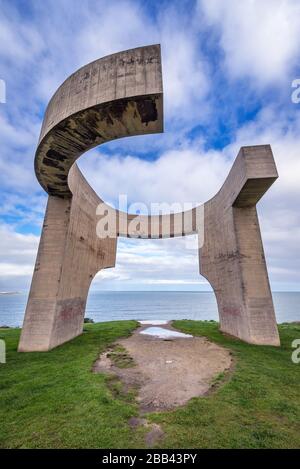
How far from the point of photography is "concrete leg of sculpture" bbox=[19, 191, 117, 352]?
9.12 metres

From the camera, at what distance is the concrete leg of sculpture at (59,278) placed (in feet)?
29.9

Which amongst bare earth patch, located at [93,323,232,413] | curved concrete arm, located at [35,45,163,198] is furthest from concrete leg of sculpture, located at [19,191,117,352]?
curved concrete arm, located at [35,45,163,198]

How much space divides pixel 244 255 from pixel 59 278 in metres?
8.63

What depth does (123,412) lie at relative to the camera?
13.9 feet

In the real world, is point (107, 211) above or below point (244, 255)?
above

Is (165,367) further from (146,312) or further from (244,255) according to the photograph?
(146,312)

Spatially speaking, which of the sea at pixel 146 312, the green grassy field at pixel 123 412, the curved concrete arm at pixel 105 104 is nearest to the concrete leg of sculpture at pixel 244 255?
the green grassy field at pixel 123 412

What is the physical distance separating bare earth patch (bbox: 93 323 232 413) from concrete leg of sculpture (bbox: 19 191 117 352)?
8.77ft

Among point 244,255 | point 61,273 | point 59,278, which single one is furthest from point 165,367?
point 244,255

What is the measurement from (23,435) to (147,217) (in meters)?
14.9

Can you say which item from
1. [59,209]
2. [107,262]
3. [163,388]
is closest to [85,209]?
[59,209]

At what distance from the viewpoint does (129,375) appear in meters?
6.38

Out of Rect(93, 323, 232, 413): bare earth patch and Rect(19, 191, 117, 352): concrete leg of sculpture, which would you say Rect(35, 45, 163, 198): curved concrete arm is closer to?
Rect(19, 191, 117, 352): concrete leg of sculpture
